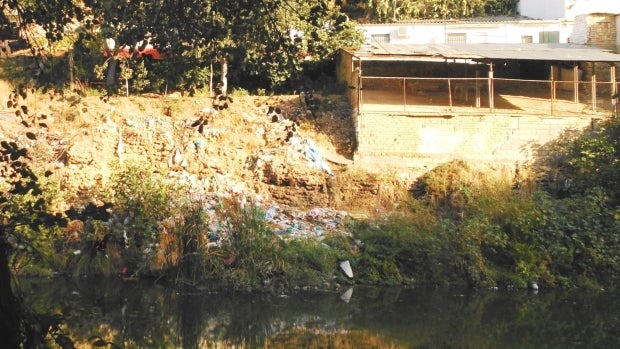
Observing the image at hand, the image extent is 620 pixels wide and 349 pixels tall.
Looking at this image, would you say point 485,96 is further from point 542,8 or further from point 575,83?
point 542,8

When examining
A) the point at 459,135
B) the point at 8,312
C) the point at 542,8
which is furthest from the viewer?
the point at 542,8

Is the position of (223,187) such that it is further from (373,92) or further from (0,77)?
(0,77)

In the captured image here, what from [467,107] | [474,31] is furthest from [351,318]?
[474,31]

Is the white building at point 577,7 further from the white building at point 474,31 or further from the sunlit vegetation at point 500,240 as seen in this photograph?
the sunlit vegetation at point 500,240

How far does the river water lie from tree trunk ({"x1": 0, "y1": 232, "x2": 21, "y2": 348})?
7254 millimetres

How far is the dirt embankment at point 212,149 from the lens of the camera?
2202cm

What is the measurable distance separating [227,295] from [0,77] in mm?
11761

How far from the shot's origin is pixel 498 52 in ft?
86.8

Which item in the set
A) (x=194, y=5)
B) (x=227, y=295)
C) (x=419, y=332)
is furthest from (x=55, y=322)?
(x=227, y=295)

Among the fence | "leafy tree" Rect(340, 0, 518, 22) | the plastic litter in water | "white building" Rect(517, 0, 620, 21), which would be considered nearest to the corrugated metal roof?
the fence

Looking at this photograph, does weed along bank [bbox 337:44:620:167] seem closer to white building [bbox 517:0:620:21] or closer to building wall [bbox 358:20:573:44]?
building wall [bbox 358:20:573:44]

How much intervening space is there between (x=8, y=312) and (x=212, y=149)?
18192 mm

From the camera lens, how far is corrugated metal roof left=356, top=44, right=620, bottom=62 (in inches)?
978

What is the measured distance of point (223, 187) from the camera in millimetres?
22031
